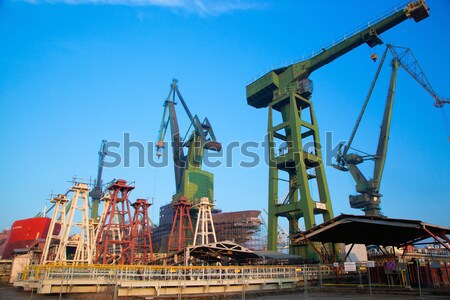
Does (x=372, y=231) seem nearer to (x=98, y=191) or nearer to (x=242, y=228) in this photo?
(x=242, y=228)

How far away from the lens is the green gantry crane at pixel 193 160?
74.6 metres

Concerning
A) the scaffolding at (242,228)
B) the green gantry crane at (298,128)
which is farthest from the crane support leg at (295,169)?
the scaffolding at (242,228)

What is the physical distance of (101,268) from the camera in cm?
2320

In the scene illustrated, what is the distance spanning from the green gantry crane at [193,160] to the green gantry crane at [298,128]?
85.2ft

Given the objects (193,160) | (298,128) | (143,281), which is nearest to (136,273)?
(143,281)

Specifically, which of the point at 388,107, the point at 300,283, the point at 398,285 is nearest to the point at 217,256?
the point at 300,283

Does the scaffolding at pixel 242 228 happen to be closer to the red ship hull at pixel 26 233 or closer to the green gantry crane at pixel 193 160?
the green gantry crane at pixel 193 160

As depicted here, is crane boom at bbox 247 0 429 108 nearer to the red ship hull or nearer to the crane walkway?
the crane walkway

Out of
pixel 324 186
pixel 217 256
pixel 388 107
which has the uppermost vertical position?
pixel 388 107

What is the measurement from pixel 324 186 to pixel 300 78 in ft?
57.7

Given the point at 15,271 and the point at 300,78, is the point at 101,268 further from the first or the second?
the point at 300,78

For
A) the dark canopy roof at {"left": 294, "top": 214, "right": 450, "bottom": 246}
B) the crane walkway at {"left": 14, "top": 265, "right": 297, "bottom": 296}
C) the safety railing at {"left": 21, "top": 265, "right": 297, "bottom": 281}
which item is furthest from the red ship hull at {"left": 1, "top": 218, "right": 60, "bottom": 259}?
the dark canopy roof at {"left": 294, "top": 214, "right": 450, "bottom": 246}

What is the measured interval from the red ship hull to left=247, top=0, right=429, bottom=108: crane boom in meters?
49.8

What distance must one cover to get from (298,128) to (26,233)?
2334 inches
